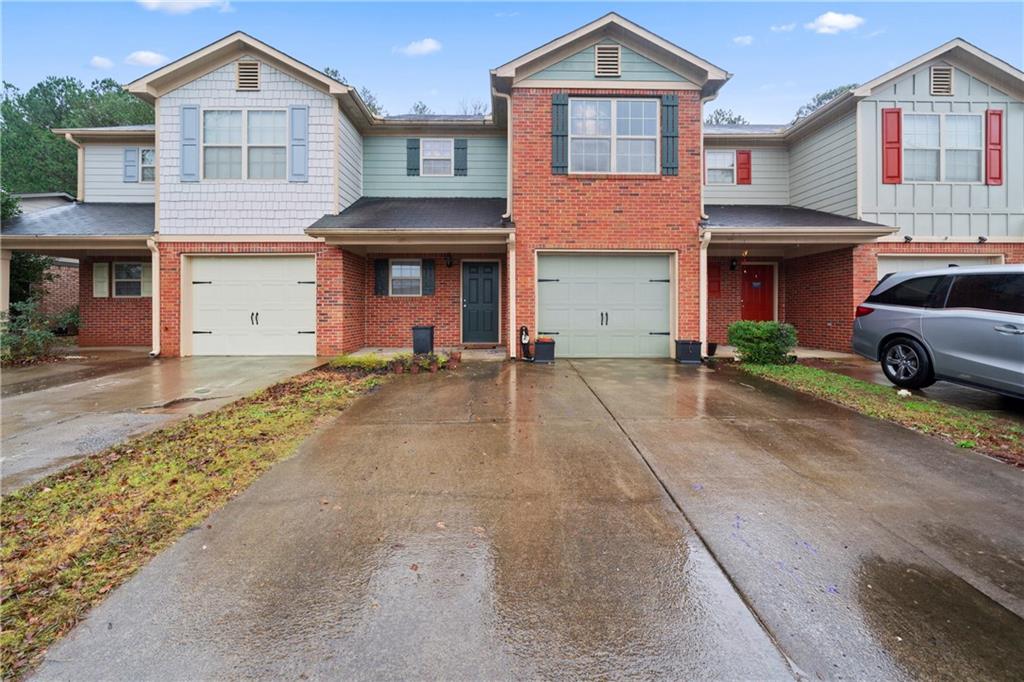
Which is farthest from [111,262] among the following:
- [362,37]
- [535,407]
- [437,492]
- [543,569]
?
[543,569]

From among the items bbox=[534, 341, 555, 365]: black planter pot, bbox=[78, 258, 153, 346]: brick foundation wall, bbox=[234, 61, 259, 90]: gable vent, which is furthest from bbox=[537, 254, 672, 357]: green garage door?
bbox=[78, 258, 153, 346]: brick foundation wall

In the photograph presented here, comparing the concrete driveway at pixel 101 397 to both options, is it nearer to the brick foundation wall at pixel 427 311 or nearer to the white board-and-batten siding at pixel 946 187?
the brick foundation wall at pixel 427 311

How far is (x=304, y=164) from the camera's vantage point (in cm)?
1034

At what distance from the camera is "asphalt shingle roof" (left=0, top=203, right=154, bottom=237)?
10.3m

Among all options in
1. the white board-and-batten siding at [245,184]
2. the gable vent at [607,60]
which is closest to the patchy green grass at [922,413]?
the gable vent at [607,60]

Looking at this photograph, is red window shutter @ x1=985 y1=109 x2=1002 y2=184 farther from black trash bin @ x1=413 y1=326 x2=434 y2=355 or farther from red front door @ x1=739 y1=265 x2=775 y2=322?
black trash bin @ x1=413 y1=326 x2=434 y2=355

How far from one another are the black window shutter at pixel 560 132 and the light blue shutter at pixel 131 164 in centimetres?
1137

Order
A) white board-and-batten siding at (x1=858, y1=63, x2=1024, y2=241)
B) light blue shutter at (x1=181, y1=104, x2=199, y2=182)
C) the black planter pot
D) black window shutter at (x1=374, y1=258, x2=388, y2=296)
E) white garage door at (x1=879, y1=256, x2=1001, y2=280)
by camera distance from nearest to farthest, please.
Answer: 1. the black planter pot
2. light blue shutter at (x1=181, y1=104, x2=199, y2=182)
3. white board-and-batten siding at (x1=858, y1=63, x2=1024, y2=241)
4. white garage door at (x1=879, y1=256, x2=1001, y2=280)
5. black window shutter at (x1=374, y1=258, x2=388, y2=296)

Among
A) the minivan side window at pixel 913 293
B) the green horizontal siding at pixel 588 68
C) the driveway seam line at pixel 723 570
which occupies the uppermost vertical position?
the green horizontal siding at pixel 588 68

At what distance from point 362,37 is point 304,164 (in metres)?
7.59

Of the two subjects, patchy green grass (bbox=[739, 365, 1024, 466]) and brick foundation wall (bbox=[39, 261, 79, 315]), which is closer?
patchy green grass (bbox=[739, 365, 1024, 466])

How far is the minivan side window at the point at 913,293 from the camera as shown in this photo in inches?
248

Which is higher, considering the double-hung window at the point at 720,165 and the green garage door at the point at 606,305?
the double-hung window at the point at 720,165

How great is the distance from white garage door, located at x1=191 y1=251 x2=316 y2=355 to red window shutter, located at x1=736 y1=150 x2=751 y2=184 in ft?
37.3
